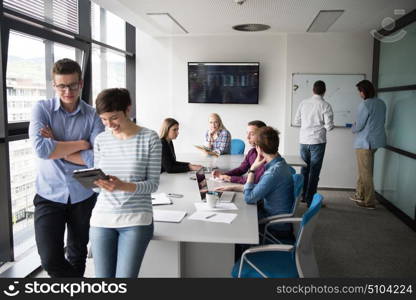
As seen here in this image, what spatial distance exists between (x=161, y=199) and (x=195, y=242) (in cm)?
51

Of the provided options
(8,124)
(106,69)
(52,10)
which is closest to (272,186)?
(8,124)

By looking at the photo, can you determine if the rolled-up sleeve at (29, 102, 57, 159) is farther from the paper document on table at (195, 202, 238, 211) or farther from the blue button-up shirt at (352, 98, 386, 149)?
the blue button-up shirt at (352, 98, 386, 149)

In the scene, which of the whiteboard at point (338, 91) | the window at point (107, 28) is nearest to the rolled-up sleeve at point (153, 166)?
the window at point (107, 28)

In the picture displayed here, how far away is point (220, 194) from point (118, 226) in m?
1.21

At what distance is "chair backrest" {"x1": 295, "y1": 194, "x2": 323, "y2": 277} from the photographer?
7.34 feet

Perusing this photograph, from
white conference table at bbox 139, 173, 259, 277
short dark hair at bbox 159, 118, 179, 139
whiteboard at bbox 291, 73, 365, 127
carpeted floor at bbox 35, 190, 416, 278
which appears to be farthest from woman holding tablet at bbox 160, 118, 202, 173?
whiteboard at bbox 291, 73, 365, 127

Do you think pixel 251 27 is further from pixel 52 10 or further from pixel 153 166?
pixel 153 166

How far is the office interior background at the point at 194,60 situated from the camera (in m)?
3.51

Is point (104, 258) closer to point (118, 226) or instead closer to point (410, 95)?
point (118, 226)

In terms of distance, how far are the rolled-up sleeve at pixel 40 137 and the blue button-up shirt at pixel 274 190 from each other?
4.59 feet

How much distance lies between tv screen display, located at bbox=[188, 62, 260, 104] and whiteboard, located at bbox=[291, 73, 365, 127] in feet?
2.34

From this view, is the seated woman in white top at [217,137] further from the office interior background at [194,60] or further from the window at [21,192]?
the window at [21,192]

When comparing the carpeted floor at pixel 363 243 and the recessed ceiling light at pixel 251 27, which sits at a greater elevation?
the recessed ceiling light at pixel 251 27

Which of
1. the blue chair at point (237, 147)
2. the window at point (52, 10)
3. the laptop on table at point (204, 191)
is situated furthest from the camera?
the blue chair at point (237, 147)
